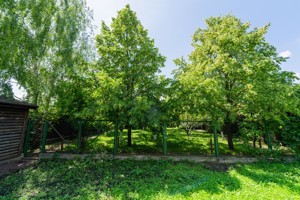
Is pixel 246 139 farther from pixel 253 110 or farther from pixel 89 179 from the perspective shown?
A: pixel 89 179

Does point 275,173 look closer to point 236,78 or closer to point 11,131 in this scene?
point 236,78

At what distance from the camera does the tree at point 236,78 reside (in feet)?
26.0

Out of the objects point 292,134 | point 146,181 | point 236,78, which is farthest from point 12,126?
point 292,134

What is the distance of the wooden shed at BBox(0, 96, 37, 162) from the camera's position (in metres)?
7.27

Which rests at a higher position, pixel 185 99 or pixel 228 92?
pixel 228 92

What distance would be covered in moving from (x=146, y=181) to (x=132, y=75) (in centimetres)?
507

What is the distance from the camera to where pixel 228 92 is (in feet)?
29.5

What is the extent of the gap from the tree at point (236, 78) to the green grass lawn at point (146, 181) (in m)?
2.75

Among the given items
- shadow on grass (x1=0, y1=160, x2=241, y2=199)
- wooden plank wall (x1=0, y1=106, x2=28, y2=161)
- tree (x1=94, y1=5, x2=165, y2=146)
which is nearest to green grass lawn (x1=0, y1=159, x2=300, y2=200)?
shadow on grass (x1=0, y1=160, x2=241, y2=199)

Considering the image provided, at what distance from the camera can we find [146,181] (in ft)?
17.8

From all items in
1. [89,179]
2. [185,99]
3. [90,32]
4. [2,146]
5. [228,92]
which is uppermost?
[90,32]

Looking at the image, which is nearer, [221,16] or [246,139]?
[246,139]

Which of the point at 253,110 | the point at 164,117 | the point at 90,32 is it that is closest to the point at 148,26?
the point at 90,32

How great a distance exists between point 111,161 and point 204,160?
438 cm
